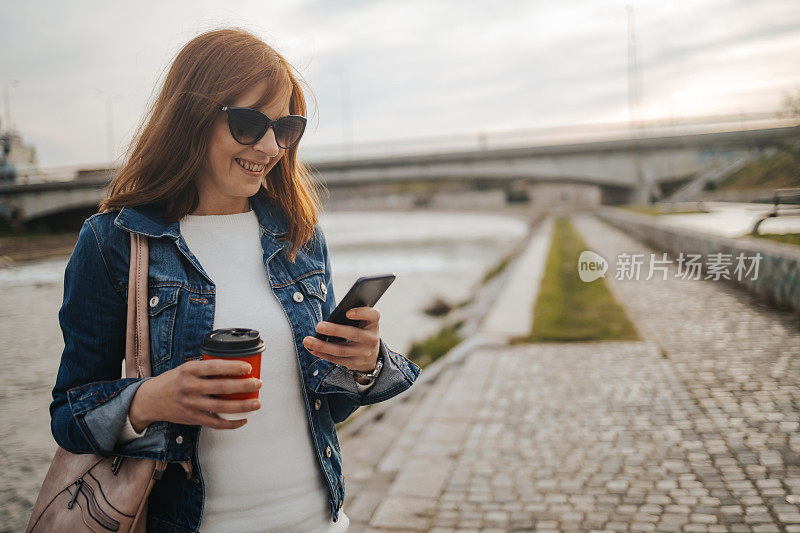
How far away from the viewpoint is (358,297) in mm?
1524

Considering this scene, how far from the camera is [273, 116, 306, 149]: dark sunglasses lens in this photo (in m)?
1.77

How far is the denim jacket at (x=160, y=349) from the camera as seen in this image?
146 centimetres

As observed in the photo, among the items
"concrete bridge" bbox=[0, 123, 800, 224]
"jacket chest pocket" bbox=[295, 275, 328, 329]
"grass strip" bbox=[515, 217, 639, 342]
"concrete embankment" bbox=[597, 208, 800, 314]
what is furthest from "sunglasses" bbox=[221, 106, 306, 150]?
"concrete bridge" bbox=[0, 123, 800, 224]

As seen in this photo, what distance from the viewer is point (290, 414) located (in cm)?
170

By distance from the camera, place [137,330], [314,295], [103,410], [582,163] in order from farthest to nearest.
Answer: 1. [582,163]
2. [314,295]
3. [137,330]
4. [103,410]

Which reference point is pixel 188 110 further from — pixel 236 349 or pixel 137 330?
pixel 236 349

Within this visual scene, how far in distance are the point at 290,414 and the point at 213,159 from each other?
755 millimetres

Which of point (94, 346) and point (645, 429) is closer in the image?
point (94, 346)

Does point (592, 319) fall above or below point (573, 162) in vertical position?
below

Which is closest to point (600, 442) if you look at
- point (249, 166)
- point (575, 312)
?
point (249, 166)

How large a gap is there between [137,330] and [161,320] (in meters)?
0.06

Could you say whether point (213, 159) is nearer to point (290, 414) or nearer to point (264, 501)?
point (290, 414)

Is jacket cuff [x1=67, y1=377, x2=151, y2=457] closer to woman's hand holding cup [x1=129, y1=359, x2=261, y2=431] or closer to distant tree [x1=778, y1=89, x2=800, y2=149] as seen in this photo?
woman's hand holding cup [x1=129, y1=359, x2=261, y2=431]

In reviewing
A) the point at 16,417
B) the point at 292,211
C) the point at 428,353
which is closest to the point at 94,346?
the point at 292,211
